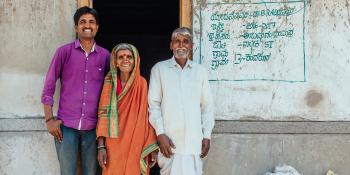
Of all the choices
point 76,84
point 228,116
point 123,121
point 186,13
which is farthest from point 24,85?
point 228,116

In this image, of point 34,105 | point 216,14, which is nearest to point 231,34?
point 216,14

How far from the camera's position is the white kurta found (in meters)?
3.82

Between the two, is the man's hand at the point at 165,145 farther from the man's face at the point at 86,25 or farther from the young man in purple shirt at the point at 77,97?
the man's face at the point at 86,25

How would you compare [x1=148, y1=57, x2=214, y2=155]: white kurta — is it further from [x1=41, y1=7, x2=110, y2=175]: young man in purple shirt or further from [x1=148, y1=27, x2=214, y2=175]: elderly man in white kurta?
[x1=41, y1=7, x2=110, y2=175]: young man in purple shirt

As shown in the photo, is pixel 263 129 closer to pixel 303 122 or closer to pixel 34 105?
pixel 303 122

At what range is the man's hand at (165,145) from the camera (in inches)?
148

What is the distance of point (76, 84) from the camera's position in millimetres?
3867

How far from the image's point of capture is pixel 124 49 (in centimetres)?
377

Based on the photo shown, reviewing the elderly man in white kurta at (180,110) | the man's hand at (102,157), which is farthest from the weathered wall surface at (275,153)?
the man's hand at (102,157)

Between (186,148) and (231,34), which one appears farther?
(231,34)

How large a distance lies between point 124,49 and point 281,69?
5.24 feet

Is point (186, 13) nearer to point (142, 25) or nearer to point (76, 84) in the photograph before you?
point (76, 84)

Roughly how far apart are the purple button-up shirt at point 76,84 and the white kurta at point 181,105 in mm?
477

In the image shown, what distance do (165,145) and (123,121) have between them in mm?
391
